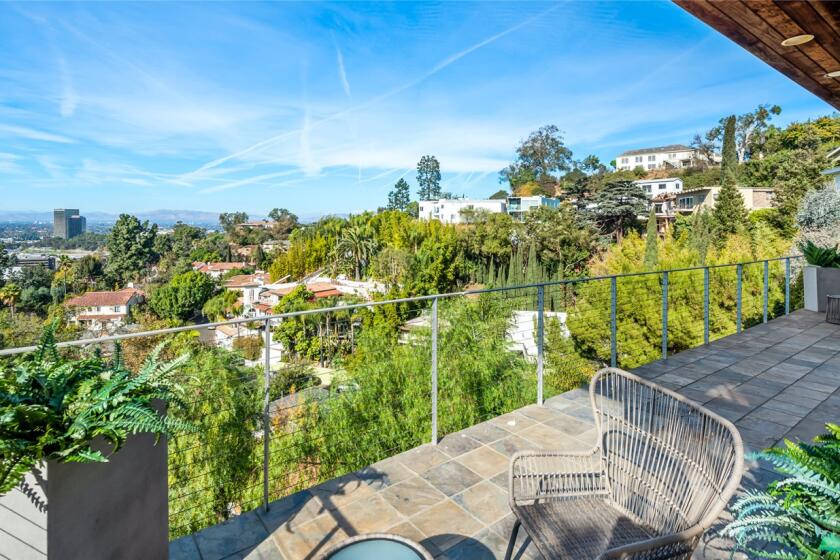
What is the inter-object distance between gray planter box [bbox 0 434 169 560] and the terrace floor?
0.58 m

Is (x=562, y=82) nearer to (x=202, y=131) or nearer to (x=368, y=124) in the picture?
(x=368, y=124)

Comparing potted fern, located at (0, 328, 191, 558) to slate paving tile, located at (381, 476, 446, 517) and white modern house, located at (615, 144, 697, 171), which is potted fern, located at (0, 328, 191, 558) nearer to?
slate paving tile, located at (381, 476, 446, 517)

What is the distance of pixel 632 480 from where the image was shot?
163cm

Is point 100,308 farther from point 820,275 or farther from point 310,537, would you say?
point 820,275

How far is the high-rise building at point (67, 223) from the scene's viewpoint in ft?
268

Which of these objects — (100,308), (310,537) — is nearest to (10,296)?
(100,308)

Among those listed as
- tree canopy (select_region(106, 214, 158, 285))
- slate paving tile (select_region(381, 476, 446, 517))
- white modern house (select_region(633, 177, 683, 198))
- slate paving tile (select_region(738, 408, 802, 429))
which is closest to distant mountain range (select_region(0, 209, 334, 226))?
tree canopy (select_region(106, 214, 158, 285))

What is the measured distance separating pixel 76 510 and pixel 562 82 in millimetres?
43371

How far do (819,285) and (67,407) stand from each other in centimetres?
895

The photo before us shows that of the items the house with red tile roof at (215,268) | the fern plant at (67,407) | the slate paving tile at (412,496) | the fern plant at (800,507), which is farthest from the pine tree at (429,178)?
the fern plant at (800,507)

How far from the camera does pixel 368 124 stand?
172 ft

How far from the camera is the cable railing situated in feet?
11.6

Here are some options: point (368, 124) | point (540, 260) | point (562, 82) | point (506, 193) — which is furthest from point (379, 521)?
point (506, 193)

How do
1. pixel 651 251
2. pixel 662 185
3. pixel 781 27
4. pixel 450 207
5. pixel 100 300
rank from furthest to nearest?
pixel 450 207 → pixel 662 185 → pixel 100 300 → pixel 651 251 → pixel 781 27
